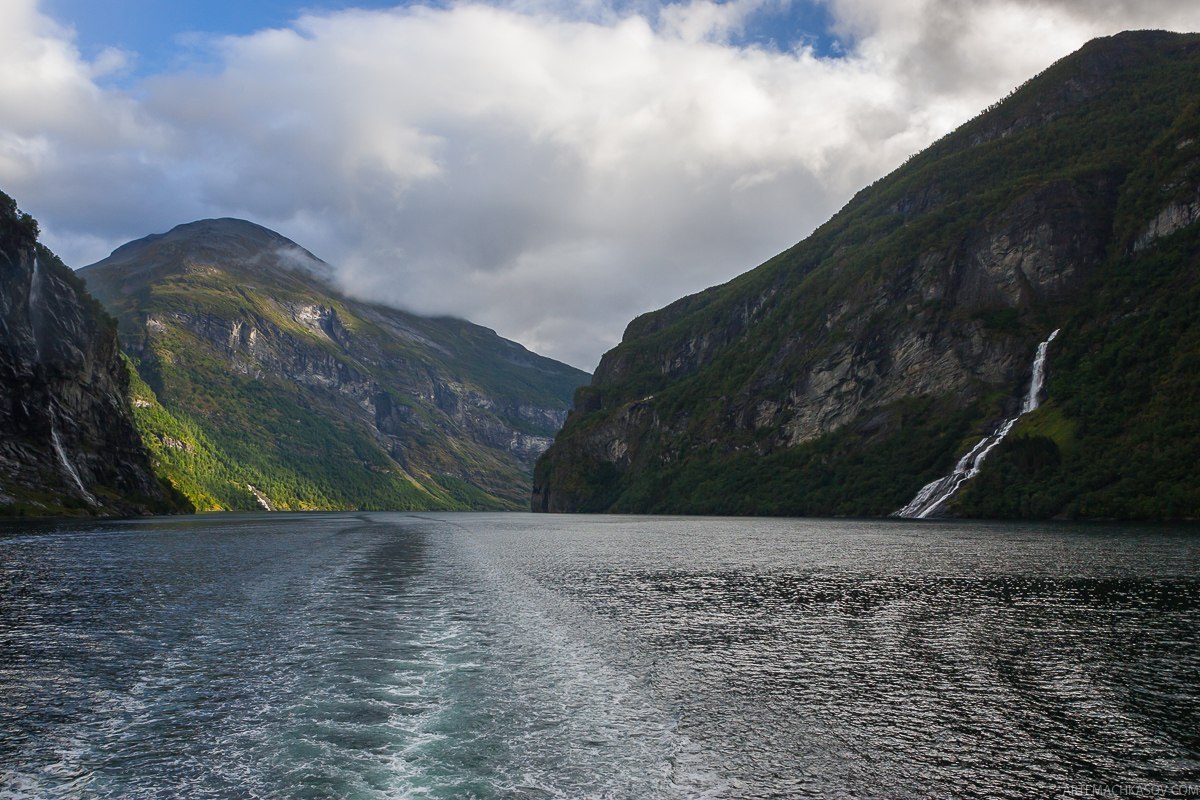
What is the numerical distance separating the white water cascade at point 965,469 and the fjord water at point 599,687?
126m

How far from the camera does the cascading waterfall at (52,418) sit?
13688cm

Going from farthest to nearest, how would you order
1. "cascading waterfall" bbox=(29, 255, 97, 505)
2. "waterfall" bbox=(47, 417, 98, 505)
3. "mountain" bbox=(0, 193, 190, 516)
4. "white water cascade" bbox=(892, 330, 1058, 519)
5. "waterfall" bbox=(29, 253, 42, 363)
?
"white water cascade" bbox=(892, 330, 1058, 519)
"waterfall" bbox=(29, 253, 42, 363)
"cascading waterfall" bbox=(29, 255, 97, 505)
"waterfall" bbox=(47, 417, 98, 505)
"mountain" bbox=(0, 193, 190, 516)

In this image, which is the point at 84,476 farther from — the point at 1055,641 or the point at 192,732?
the point at 1055,641

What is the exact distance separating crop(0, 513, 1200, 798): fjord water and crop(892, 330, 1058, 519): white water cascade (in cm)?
12594

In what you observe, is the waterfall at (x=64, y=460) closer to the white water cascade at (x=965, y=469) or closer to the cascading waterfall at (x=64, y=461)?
the cascading waterfall at (x=64, y=461)

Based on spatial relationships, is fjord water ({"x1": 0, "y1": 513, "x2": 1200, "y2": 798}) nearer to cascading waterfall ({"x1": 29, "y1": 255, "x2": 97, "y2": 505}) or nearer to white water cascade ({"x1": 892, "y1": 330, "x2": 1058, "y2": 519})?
cascading waterfall ({"x1": 29, "y1": 255, "x2": 97, "y2": 505})

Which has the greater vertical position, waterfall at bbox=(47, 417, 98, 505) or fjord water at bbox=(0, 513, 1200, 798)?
waterfall at bbox=(47, 417, 98, 505)

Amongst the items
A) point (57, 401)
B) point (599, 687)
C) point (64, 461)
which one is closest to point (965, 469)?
point (599, 687)

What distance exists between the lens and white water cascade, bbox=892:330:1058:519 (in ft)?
→ 535

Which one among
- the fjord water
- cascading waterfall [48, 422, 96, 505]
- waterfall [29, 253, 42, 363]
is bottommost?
the fjord water

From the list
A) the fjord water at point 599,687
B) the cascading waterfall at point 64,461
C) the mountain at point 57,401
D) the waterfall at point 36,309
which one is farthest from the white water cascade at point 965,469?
the waterfall at point 36,309

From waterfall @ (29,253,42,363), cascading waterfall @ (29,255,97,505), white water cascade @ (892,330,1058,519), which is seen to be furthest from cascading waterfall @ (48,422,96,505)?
white water cascade @ (892,330,1058,519)

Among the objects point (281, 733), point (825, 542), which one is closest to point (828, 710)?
point (281, 733)

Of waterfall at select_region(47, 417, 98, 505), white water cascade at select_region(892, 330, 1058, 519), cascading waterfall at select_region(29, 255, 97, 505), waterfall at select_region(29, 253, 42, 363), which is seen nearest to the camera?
waterfall at select_region(47, 417, 98, 505)
